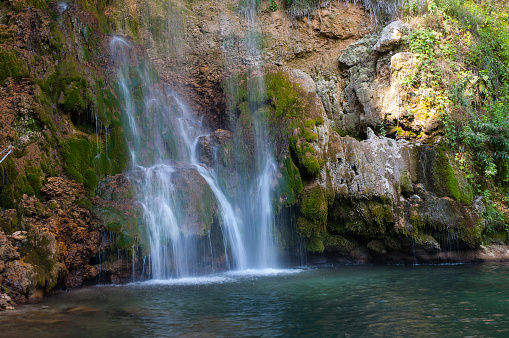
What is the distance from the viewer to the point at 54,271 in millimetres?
8086

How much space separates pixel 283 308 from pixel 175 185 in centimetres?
564

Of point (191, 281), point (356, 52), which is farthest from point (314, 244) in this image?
point (356, 52)

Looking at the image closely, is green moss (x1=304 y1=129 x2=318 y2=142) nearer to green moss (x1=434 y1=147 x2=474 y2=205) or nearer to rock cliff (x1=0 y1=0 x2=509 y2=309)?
rock cliff (x1=0 y1=0 x2=509 y2=309)

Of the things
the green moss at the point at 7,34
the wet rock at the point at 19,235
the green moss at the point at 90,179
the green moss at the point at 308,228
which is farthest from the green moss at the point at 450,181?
the green moss at the point at 7,34

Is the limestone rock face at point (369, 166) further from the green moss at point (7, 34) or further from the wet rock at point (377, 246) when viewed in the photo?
the green moss at point (7, 34)

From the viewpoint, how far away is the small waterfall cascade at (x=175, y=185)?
10.5m

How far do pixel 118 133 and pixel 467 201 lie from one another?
11813mm

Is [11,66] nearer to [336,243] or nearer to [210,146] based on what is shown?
[210,146]

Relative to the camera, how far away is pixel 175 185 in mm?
11180

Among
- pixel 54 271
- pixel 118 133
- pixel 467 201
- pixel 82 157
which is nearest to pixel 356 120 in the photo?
pixel 467 201

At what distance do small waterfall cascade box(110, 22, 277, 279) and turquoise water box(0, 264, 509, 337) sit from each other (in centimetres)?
121

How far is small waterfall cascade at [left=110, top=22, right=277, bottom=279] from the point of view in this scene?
10.5m

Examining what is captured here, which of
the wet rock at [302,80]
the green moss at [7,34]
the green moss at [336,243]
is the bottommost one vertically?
the green moss at [336,243]

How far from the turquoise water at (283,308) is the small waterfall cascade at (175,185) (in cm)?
121
